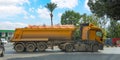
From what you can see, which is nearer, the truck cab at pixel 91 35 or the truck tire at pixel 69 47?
the truck tire at pixel 69 47

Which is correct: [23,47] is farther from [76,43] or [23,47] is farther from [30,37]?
[76,43]

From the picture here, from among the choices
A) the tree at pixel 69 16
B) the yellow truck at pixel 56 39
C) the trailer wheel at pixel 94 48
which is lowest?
the trailer wheel at pixel 94 48

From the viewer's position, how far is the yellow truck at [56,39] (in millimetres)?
38125

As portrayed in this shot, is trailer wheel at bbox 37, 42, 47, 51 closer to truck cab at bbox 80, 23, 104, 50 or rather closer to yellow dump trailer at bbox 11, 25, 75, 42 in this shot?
yellow dump trailer at bbox 11, 25, 75, 42

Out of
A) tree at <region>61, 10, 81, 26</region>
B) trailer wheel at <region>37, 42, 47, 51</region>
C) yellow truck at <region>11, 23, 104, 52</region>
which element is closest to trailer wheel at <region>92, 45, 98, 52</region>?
yellow truck at <region>11, 23, 104, 52</region>

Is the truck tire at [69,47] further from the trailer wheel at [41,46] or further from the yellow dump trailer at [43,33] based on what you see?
the trailer wheel at [41,46]

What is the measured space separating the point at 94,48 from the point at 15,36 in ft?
28.9

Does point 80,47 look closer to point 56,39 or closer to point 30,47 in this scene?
point 56,39

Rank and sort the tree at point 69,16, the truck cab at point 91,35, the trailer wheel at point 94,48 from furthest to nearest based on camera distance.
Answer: the tree at point 69,16, the truck cab at point 91,35, the trailer wheel at point 94,48

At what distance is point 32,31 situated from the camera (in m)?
38.7

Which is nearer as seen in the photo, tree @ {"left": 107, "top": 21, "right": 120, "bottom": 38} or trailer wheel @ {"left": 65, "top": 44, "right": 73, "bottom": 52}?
trailer wheel @ {"left": 65, "top": 44, "right": 73, "bottom": 52}

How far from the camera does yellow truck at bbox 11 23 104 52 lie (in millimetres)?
38125

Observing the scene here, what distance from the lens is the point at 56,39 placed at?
39188 millimetres

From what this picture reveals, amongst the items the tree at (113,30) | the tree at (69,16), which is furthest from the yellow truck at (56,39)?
the tree at (69,16)
